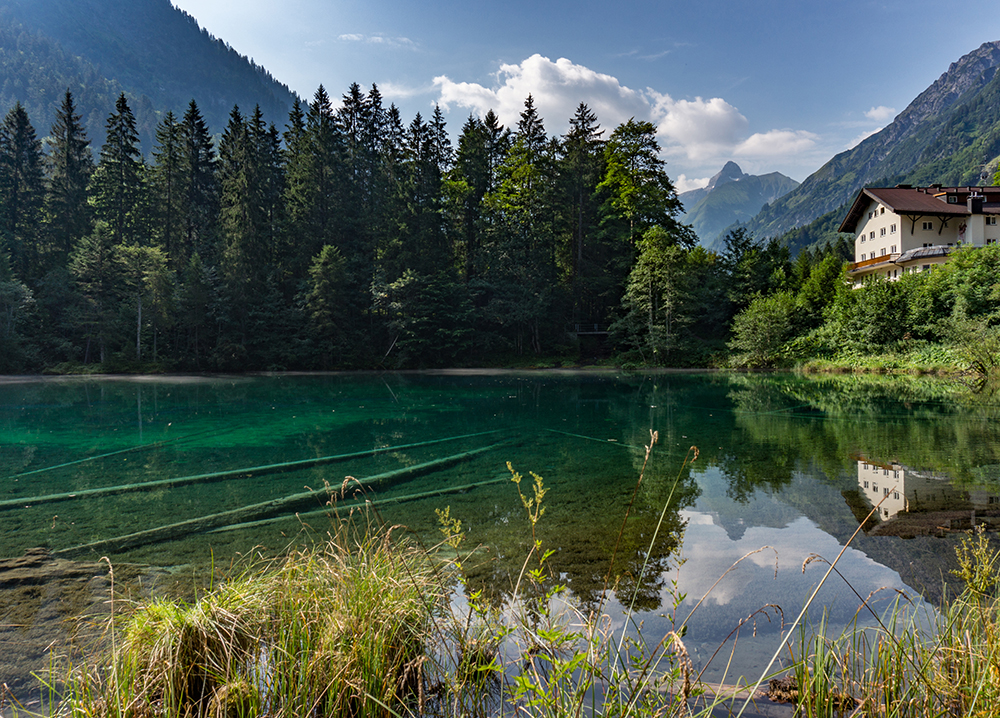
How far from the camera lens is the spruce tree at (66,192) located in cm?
3600

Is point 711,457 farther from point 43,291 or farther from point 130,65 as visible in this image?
point 130,65

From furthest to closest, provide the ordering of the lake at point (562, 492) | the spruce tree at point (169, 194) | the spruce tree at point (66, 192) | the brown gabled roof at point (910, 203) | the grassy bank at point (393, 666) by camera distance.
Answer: the brown gabled roof at point (910, 203)
the spruce tree at point (169, 194)
the spruce tree at point (66, 192)
the lake at point (562, 492)
the grassy bank at point (393, 666)

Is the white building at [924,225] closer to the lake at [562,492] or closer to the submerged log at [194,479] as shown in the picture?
the lake at [562,492]

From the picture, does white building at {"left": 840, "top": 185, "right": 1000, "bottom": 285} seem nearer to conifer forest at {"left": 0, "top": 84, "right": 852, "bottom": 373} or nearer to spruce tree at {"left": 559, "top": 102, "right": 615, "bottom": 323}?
conifer forest at {"left": 0, "top": 84, "right": 852, "bottom": 373}

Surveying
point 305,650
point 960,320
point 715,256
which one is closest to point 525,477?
point 305,650

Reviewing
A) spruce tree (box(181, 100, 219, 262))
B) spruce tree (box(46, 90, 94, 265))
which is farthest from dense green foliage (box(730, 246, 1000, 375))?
spruce tree (box(46, 90, 94, 265))

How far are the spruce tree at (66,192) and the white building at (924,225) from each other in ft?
178

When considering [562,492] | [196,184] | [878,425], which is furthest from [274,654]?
[196,184]

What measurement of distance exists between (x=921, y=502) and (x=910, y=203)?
43.7m

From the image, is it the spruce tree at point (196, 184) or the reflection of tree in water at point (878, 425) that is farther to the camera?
the spruce tree at point (196, 184)

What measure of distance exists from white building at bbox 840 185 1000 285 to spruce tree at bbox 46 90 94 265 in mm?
54233

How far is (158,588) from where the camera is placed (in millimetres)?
4301

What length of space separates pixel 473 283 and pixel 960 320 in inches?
1026

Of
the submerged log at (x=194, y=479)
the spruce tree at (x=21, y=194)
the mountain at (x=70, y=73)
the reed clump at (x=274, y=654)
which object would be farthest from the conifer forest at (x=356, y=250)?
the mountain at (x=70, y=73)
